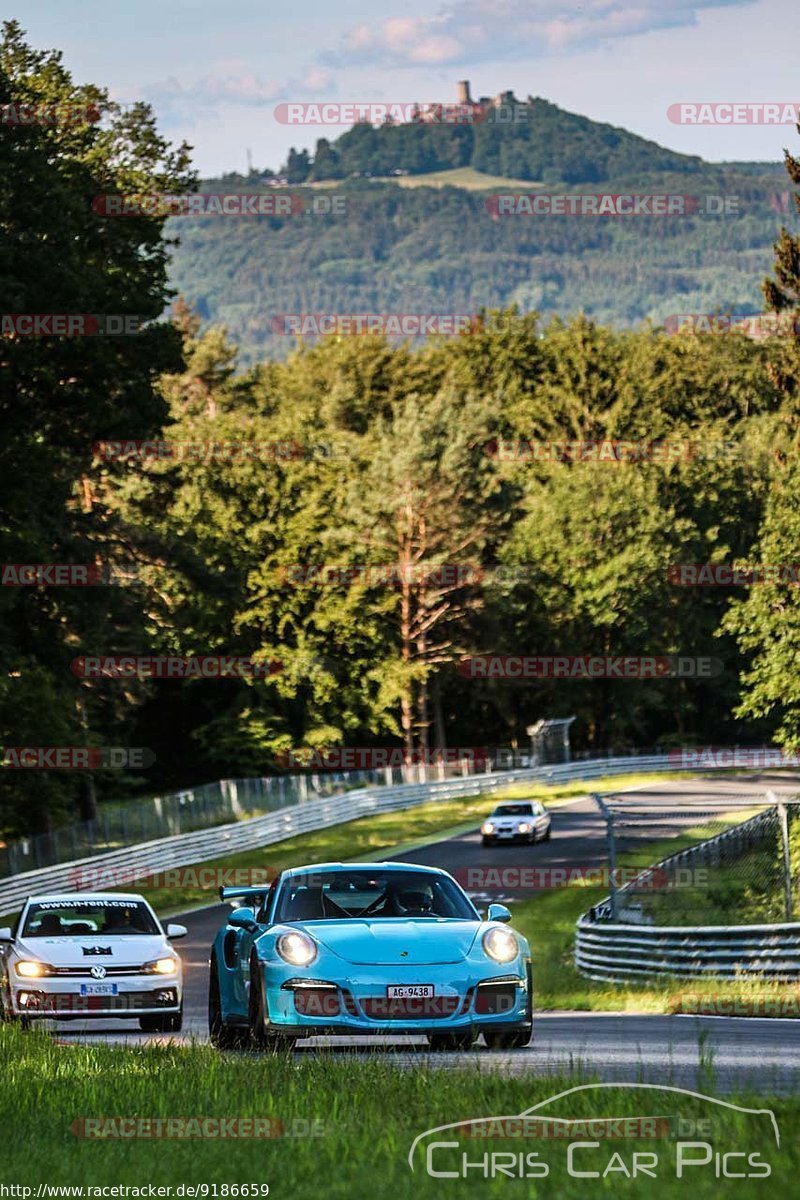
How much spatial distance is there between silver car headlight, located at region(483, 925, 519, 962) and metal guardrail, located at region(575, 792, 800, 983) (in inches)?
352

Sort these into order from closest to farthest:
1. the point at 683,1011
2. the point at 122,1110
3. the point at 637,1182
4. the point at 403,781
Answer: the point at 637,1182 → the point at 122,1110 → the point at 683,1011 → the point at 403,781

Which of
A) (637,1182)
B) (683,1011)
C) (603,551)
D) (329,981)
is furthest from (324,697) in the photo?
(637,1182)

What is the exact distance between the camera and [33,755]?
4403 centimetres

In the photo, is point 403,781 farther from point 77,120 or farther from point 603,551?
point 77,120

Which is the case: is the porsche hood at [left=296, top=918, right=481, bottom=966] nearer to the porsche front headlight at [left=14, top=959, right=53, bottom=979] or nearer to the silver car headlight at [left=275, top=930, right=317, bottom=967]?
the silver car headlight at [left=275, top=930, right=317, bottom=967]

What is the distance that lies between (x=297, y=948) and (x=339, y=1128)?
15.0 ft

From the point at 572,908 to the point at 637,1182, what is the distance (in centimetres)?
3427

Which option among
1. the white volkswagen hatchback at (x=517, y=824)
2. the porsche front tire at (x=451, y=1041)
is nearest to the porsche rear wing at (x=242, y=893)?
the porsche front tire at (x=451, y=1041)
